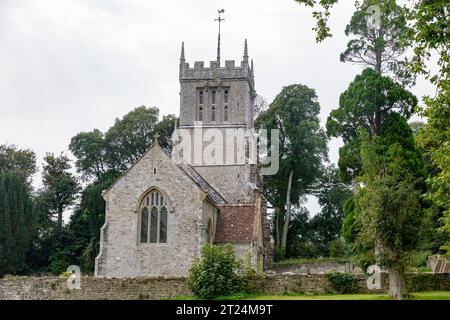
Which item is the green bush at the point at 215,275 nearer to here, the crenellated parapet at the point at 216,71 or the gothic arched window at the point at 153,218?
the gothic arched window at the point at 153,218

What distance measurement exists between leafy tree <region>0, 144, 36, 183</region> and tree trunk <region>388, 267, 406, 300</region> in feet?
133

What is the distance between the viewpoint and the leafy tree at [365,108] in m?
28.4

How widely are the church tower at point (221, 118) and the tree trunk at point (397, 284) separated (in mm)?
17802

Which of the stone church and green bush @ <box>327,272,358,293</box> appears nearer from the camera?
green bush @ <box>327,272,358,293</box>

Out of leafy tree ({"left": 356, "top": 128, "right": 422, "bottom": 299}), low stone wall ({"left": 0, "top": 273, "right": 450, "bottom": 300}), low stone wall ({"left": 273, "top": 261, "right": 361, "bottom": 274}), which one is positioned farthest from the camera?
low stone wall ({"left": 273, "top": 261, "right": 361, "bottom": 274})

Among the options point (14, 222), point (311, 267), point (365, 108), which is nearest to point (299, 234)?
point (311, 267)

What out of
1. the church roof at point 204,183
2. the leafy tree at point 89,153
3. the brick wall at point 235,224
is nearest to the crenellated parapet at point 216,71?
the church roof at point 204,183

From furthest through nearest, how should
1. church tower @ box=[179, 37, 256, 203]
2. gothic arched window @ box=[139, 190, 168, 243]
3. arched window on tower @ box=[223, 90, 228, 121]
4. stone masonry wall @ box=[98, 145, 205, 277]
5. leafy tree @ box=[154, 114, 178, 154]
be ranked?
leafy tree @ box=[154, 114, 178, 154] → arched window on tower @ box=[223, 90, 228, 121] → church tower @ box=[179, 37, 256, 203] → gothic arched window @ box=[139, 190, 168, 243] → stone masonry wall @ box=[98, 145, 205, 277]

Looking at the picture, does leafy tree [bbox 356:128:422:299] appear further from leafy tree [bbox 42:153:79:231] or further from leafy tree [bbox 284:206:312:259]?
leafy tree [bbox 42:153:79:231]

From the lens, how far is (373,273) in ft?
75.9

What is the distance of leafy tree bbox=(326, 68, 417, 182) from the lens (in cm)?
2842

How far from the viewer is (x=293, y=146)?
50.4 metres

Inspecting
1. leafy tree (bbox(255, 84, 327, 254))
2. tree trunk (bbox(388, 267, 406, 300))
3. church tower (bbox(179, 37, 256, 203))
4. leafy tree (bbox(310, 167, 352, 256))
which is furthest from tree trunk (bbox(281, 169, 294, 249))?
tree trunk (bbox(388, 267, 406, 300))
